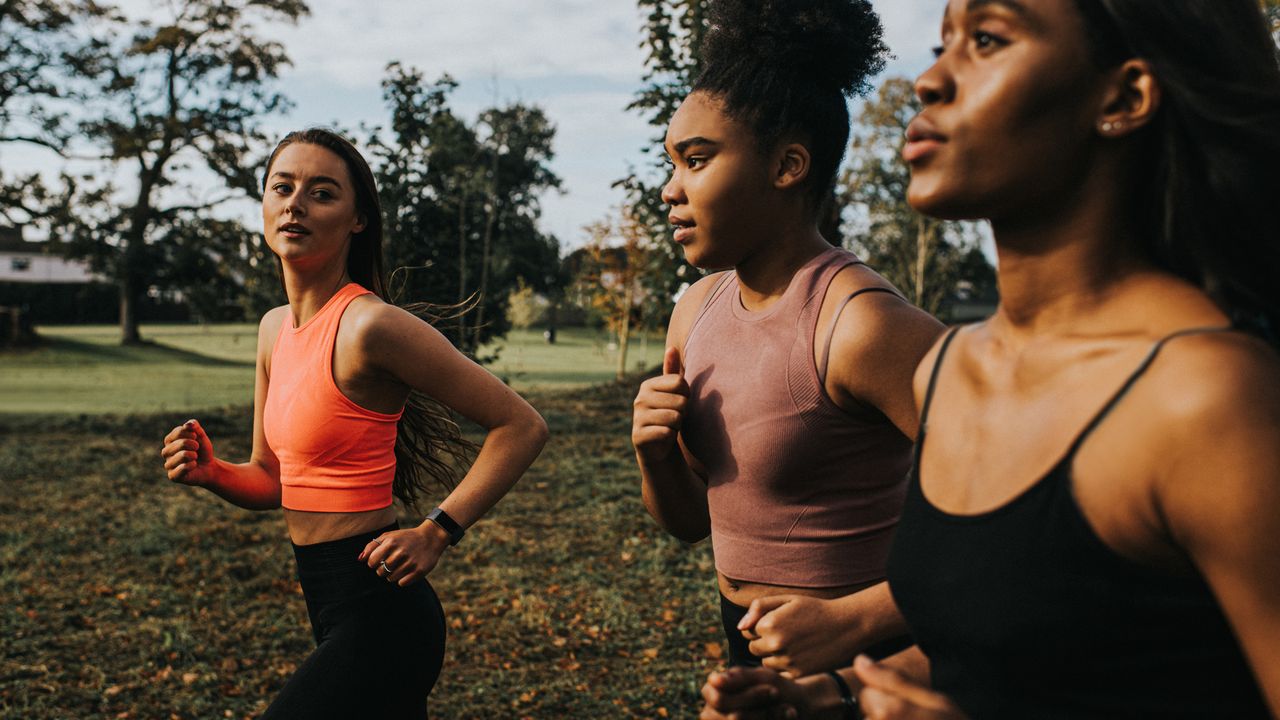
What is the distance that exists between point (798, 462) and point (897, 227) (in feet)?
112

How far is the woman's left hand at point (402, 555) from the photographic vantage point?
2.59 metres

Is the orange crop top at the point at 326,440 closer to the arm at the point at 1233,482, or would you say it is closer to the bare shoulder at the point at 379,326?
the bare shoulder at the point at 379,326

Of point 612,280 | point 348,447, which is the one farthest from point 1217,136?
point 612,280

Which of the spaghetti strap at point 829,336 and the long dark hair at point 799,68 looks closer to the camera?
the spaghetti strap at point 829,336

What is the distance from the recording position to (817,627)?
180 cm

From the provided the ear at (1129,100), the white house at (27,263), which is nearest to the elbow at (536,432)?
the ear at (1129,100)

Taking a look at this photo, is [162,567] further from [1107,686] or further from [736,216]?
[1107,686]

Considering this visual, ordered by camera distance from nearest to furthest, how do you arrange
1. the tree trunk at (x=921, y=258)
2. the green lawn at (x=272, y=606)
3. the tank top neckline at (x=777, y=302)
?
the tank top neckline at (x=777, y=302)
the green lawn at (x=272, y=606)
the tree trunk at (x=921, y=258)

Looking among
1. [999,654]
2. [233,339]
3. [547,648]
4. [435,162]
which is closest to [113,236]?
[233,339]

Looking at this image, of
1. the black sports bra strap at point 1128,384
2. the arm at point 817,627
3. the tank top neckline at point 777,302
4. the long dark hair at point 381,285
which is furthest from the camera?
the long dark hair at point 381,285

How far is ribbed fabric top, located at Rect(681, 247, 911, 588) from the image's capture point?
2.04 m

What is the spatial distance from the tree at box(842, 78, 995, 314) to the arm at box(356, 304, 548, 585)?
24.2 metres

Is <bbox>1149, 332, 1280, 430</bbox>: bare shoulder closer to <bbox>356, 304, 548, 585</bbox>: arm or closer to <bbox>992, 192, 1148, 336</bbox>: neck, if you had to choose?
<bbox>992, 192, 1148, 336</bbox>: neck

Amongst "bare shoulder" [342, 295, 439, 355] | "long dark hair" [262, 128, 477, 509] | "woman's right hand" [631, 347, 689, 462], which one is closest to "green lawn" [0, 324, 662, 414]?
"long dark hair" [262, 128, 477, 509]
